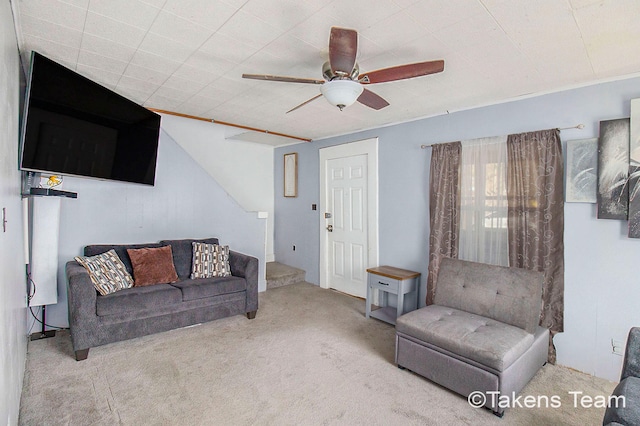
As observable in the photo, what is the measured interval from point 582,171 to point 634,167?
30 cm

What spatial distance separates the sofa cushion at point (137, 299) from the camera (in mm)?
2730

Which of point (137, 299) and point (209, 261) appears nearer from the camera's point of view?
point (137, 299)

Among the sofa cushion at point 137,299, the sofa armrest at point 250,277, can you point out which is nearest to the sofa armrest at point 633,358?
the sofa armrest at point 250,277

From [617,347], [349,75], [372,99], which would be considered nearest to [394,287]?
[617,347]

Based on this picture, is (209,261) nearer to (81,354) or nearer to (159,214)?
(159,214)

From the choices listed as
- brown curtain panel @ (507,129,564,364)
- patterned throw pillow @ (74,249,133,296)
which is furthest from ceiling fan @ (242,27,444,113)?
patterned throw pillow @ (74,249,133,296)

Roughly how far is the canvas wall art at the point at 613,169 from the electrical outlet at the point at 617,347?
0.97 m

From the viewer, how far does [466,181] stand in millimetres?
3225

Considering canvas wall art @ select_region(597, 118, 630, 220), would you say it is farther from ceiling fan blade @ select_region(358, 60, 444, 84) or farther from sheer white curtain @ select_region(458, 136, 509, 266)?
ceiling fan blade @ select_region(358, 60, 444, 84)

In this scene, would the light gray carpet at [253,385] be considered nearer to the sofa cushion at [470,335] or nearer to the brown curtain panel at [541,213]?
the sofa cushion at [470,335]

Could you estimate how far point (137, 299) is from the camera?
114 inches

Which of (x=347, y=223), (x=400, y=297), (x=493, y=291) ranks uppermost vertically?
(x=347, y=223)

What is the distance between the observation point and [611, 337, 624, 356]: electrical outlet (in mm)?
2451

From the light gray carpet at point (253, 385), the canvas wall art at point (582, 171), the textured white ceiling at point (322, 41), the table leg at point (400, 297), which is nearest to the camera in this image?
the textured white ceiling at point (322, 41)
